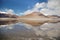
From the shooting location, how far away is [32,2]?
1.92 m

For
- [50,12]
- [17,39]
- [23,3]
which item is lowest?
[17,39]

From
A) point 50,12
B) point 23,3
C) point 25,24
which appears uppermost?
point 23,3

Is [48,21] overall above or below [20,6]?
A: below

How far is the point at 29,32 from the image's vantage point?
75.2 inches

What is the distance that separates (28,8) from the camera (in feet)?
6.31

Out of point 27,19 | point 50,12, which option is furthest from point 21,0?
point 50,12

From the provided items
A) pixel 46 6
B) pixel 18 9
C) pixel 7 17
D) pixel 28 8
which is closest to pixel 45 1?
pixel 46 6

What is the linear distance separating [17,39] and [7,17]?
1.17ft

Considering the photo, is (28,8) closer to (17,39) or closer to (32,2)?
(32,2)

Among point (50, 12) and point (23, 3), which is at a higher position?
point (23, 3)

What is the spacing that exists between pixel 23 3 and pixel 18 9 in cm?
12

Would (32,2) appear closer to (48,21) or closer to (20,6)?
(20,6)

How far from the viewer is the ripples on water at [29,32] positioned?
73.8 inches

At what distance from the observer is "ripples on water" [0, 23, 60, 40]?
188 cm
